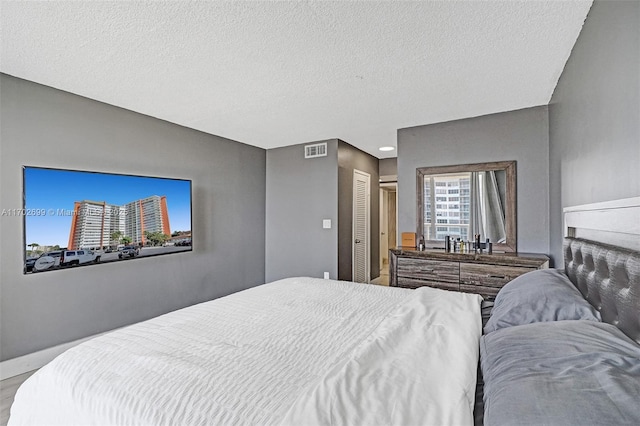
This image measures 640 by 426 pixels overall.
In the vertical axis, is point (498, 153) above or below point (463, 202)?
above

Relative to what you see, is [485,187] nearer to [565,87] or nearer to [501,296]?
[565,87]

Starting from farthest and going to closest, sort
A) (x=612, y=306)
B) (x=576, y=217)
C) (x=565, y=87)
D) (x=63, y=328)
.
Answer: (x=63, y=328) → (x=565, y=87) → (x=576, y=217) → (x=612, y=306)

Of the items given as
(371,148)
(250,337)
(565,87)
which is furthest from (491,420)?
(371,148)

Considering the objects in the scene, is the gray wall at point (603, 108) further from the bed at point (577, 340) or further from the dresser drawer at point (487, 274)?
the dresser drawer at point (487, 274)

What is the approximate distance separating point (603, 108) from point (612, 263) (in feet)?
2.73

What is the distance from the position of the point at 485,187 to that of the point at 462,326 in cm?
248

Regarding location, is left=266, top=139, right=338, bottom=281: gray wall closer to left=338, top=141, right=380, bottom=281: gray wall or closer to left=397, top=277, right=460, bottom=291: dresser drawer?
left=338, top=141, right=380, bottom=281: gray wall

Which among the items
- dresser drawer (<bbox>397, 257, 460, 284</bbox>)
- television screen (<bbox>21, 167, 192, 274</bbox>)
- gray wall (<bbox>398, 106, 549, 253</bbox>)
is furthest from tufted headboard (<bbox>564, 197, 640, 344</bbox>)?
television screen (<bbox>21, 167, 192, 274</bbox>)

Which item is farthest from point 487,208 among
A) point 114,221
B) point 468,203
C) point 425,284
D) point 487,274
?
point 114,221

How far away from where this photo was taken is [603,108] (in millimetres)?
1468

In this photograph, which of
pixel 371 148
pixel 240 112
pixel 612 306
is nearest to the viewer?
pixel 612 306

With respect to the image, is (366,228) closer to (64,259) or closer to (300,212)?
(300,212)

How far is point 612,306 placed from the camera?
1105mm

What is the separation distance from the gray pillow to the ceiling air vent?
343 centimetres
